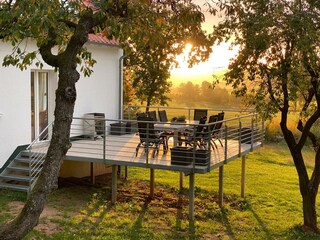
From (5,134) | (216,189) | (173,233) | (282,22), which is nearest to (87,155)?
(5,134)

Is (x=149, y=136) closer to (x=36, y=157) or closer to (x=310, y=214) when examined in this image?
(x=36, y=157)

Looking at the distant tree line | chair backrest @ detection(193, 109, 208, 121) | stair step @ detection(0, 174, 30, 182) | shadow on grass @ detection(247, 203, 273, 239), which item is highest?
the distant tree line

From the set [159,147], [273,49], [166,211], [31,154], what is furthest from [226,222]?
[31,154]

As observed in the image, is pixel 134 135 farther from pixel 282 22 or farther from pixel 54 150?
pixel 54 150

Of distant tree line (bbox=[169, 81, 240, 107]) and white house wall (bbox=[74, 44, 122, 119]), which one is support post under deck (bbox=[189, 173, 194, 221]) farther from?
distant tree line (bbox=[169, 81, 240, 107])

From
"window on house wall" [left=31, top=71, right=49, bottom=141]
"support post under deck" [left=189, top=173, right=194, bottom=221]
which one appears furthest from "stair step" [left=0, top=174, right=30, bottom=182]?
"support post under deck" [left=189, top=173, right=194, bottom=221]

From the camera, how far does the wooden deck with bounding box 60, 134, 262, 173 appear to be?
10359 mm

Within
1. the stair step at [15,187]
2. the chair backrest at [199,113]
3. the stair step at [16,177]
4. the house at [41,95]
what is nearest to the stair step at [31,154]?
the house at [41,95]

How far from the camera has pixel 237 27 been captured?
9523 millimetres

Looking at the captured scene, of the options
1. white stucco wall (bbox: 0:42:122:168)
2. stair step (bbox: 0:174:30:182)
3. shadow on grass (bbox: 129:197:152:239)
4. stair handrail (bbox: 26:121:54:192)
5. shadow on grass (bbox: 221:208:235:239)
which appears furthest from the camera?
white stucco wall (bbox: 0:42:122:168)

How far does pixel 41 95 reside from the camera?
42.7 ft

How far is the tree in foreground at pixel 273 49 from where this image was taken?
8.63 meters

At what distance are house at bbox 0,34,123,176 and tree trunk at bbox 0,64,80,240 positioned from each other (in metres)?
3.57

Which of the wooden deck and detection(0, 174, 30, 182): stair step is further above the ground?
the wooden deck
